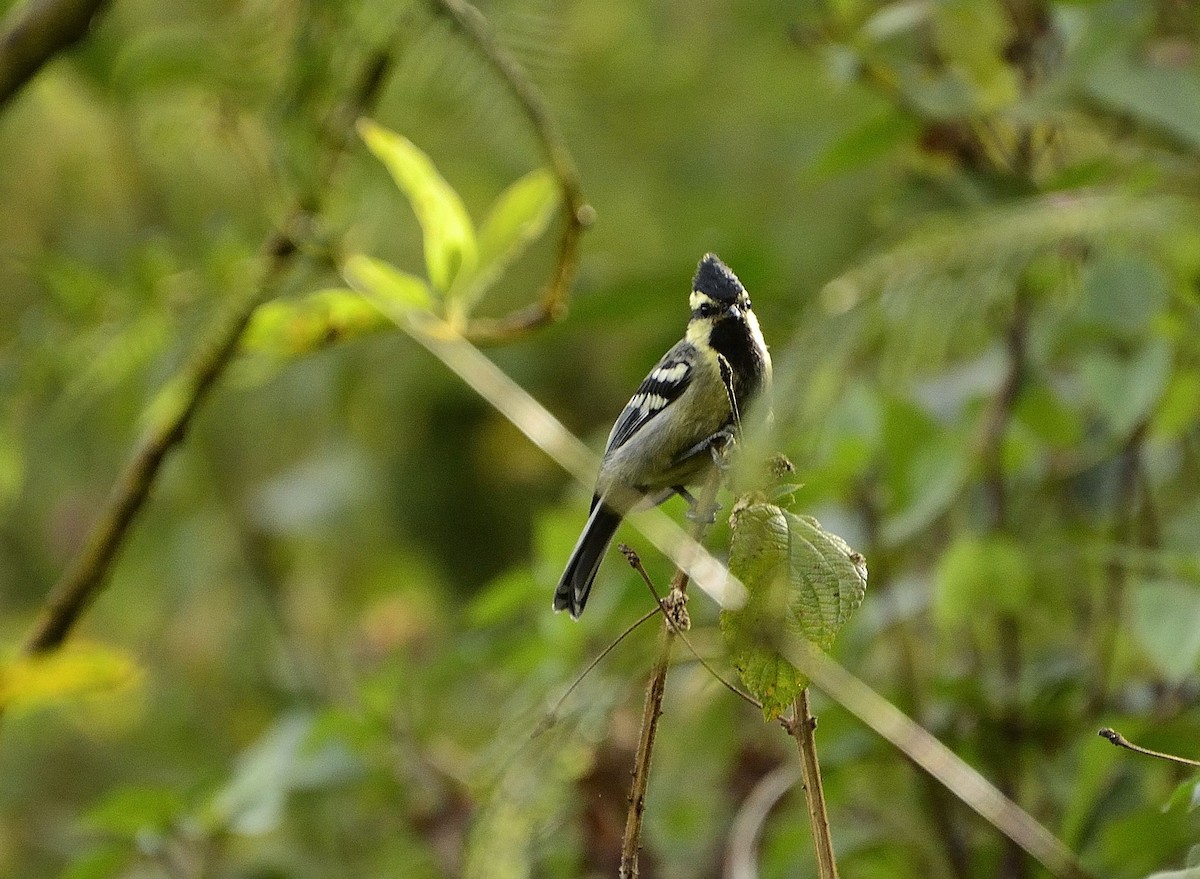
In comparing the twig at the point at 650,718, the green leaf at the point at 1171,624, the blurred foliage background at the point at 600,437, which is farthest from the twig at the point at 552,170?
the green leaf at the point at 1171,624

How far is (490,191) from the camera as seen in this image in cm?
223

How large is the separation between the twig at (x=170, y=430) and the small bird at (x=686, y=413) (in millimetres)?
274

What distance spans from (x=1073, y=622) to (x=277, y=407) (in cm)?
147

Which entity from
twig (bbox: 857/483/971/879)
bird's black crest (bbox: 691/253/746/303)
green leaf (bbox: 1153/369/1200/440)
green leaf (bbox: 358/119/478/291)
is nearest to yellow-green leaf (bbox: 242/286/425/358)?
green leaf (bbox: 358/119/478/291)

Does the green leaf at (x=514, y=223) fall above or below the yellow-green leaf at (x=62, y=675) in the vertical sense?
above

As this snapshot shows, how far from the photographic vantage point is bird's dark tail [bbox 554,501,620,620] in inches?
21.8

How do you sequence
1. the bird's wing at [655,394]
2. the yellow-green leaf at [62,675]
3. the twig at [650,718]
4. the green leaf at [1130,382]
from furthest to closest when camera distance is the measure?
the green leaf at [1130,382] < the yellow-green leaf at [62,675] < the bird's wing at [655,394] < the twig at [650,718]

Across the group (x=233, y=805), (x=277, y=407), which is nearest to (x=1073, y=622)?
(x=233, y=805)

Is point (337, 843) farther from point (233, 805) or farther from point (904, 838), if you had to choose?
point (904, 838)

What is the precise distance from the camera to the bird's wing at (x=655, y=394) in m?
0.51

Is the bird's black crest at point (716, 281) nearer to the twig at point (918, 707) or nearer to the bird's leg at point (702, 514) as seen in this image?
the bird's leg at point (702, 514)

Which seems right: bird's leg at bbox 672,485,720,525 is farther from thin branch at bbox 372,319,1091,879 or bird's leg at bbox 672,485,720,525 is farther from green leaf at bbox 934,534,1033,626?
green leaf at bbox 934,534,1033,626

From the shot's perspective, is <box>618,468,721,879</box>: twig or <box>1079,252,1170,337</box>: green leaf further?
<box>1079,252,1170,337</box>: green leaf

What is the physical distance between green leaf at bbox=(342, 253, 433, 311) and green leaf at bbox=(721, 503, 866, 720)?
0.37 meters
